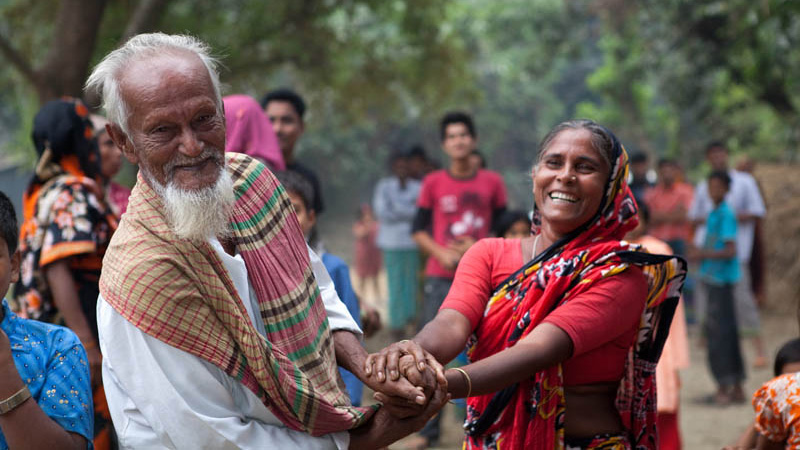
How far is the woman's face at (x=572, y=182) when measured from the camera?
2.81 metres

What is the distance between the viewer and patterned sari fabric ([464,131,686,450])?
2691mm

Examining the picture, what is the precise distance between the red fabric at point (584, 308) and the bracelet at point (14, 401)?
1.31m

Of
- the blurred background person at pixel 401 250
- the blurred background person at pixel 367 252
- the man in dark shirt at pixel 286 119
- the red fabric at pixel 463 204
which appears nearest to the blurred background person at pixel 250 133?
the man in dark shirt at pixel 286 119

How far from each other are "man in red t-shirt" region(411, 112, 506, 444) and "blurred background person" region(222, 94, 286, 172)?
2.70m

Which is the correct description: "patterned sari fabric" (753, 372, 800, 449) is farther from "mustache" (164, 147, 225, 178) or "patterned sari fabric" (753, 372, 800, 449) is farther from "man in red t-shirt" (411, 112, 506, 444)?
"man in red t-shirt" (411, 112, 506, 444)

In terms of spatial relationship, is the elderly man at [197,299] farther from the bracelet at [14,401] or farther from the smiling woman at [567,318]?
the smiling woman at [567,318]

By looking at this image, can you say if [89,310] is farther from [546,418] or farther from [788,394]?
[788,394]

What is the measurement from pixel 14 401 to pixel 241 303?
59 cm

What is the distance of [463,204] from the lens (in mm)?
6820

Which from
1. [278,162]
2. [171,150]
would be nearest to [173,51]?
[171,150]

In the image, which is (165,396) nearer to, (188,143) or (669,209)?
(188,143)

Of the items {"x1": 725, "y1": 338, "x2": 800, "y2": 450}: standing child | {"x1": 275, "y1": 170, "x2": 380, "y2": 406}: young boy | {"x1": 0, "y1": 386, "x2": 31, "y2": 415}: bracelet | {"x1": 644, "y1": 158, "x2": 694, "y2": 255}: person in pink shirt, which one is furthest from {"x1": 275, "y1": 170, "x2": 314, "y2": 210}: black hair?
{"x1": 644, "y1": 158, "x2": 694, "y2": 255}: person in pink shirt

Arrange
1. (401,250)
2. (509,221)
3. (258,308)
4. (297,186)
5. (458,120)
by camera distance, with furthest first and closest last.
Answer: (401,250) → (458,120) → (509,221) → (297,186) → (258,308)

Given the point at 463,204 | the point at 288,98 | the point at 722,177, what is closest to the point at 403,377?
the point at 288,98
